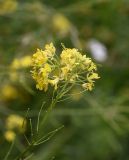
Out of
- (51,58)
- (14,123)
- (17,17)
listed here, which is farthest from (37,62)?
(17,17)

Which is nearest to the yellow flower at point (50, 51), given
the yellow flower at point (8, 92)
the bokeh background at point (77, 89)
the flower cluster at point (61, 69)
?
the flower cluster at point (61, 69)

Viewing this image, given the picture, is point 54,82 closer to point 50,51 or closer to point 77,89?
point 50,51

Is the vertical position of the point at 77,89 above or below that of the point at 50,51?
below

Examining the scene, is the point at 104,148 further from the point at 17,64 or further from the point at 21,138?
the point at 17,64

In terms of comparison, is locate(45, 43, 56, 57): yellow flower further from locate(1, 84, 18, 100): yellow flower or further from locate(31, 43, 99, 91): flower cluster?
locate(1, 84, 18, 100): yellow flower

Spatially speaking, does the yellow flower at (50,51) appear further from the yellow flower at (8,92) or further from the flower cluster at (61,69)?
→ the yellow flower at (8,92)

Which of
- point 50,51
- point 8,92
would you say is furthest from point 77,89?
point 50,51

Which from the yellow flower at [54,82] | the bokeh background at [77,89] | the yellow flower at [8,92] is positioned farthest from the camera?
the yellow flower at [8,92]
